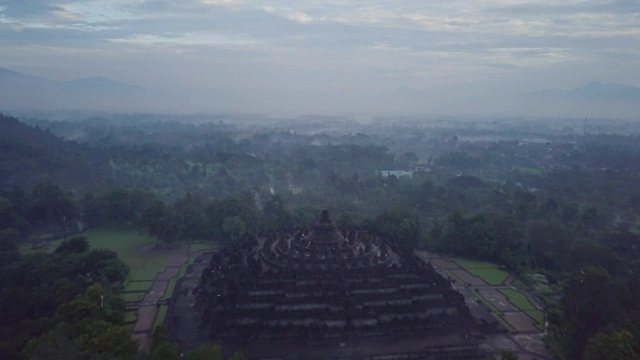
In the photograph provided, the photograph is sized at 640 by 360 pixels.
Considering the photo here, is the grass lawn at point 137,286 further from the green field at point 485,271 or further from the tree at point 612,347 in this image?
the tree at point 612,347

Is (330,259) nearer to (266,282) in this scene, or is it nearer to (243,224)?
(266,282)

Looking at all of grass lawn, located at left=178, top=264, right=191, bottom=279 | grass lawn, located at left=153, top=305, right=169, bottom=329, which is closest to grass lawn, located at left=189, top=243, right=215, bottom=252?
grass lawn, located at left=178, top=264, right=191, bottom=279

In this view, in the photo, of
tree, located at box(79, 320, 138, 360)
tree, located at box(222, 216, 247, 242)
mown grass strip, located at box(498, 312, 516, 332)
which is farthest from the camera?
tree, located at box(222, 216, 247, 242)

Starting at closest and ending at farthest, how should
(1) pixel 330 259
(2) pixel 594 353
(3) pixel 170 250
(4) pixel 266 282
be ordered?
(2) pixel 594 353 → (4) pixel 266 282 → (1) pixel 330 259 → (3) pixel 170 250

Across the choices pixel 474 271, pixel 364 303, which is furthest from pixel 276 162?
pixel 364 303

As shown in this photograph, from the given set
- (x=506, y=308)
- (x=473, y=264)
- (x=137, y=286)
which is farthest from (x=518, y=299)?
(x=137, y=286)

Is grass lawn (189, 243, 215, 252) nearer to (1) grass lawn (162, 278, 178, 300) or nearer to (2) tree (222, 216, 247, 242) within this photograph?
(2) tree (222, 216, 247, 242)
